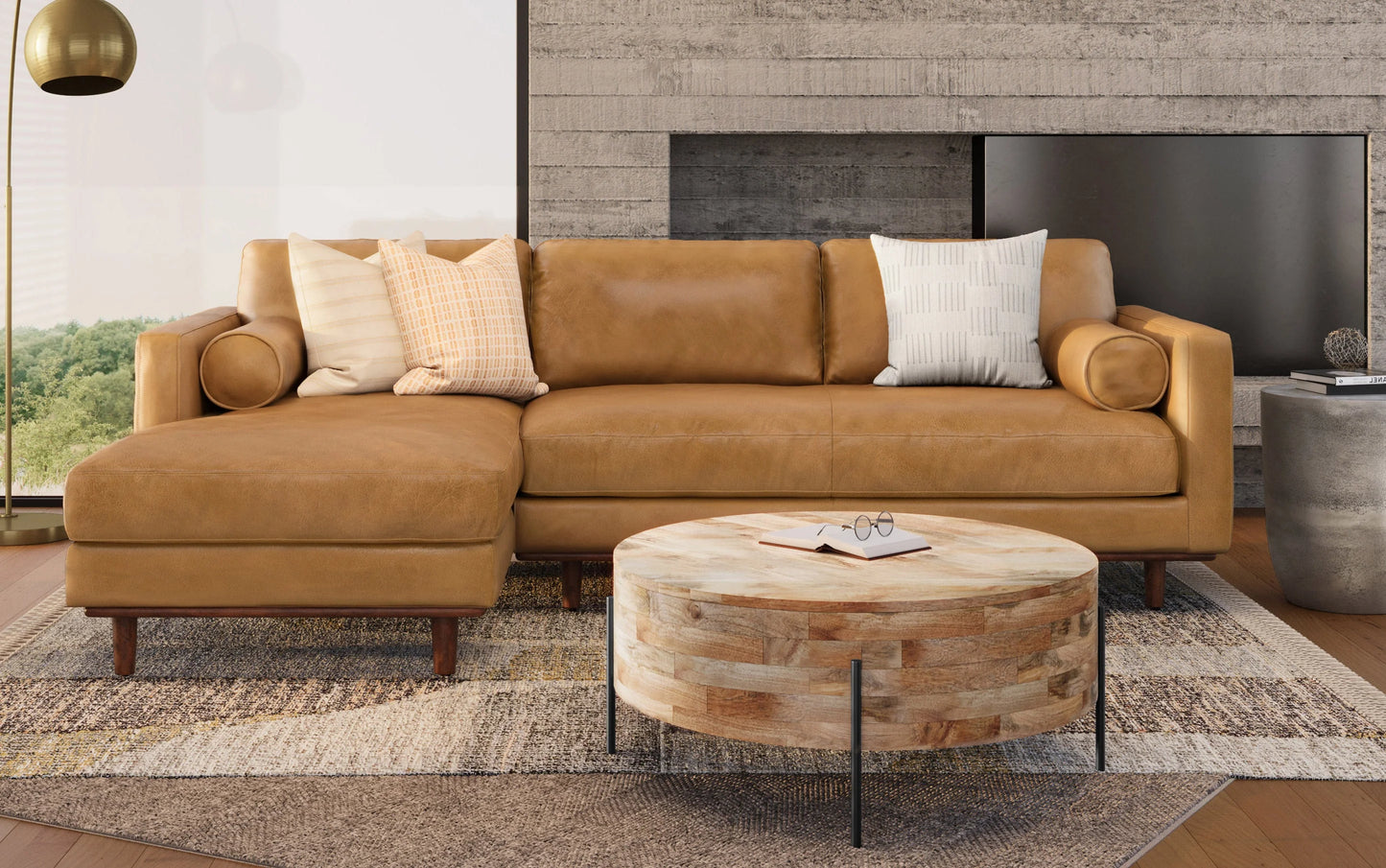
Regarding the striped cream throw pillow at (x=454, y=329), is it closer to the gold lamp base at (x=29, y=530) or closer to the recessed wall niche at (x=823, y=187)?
the gold lamp base at (x=29, y=530)

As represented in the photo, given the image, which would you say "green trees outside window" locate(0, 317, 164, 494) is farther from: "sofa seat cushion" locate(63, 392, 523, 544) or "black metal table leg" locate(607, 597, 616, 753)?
"black metal table leg" locate(607, 597, 616, 753)

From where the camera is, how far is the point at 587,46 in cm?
458

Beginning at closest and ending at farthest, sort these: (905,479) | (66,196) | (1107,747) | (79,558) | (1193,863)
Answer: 1. (1193,863)
2. (1107,747)
3. (79,558)
4. (905,479)
5. (66,196)

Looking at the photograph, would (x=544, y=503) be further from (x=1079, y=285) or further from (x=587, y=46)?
(x=587, y=46)

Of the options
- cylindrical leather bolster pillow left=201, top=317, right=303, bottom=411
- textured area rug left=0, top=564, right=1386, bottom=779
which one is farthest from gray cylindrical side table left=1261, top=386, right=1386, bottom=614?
cylindrical leather bolster pillow left=201, top=317, right=303, bottom=411

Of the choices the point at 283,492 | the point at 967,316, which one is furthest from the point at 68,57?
the point at 967,316

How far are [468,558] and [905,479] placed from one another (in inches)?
42.3

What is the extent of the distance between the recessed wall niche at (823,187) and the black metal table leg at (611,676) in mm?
3086

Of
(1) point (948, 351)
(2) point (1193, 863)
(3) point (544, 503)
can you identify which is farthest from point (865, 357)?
(2) point (1193, 863)

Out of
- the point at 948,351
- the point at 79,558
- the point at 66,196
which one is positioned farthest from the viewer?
the point at 66,196

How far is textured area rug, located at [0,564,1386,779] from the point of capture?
2.14 m

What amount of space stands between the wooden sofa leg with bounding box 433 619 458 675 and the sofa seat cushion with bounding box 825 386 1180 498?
0.98 meters

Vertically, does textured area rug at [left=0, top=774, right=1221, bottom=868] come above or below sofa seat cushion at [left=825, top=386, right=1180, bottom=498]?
below

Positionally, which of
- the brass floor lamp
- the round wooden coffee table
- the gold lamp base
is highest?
the brass floor lamp
